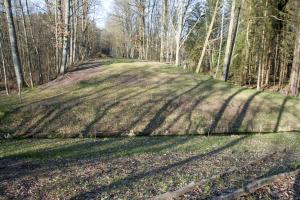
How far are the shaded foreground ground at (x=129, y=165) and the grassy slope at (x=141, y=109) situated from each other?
9.72 ft

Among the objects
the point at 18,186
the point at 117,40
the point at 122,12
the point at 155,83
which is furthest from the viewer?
the point at 117,40

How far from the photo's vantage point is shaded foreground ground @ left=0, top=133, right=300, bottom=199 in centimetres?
754

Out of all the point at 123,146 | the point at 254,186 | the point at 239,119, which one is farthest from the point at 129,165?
the point at 239,119

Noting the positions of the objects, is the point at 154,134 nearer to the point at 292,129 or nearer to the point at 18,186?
the point at 292,129

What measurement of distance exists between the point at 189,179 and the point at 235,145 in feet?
18.1

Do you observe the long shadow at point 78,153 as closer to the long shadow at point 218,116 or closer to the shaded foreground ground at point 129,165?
the shaded foreground ground at point 129,165

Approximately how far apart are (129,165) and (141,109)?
9.81 meters

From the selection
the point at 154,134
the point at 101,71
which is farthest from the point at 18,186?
the point at 101,71

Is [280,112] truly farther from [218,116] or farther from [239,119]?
[218,116]

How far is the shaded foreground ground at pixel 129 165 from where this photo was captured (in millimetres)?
7539

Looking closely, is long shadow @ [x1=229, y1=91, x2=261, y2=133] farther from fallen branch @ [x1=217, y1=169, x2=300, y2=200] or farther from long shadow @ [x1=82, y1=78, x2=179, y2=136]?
fallen branch @ [x1=217, y1=169, x2=300, y2=200]

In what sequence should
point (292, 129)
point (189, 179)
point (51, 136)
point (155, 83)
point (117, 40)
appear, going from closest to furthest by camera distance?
point (189, 179), point (51, 136), point (292, 129), point (155, 83), point (117, 40)

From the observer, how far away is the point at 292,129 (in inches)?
734

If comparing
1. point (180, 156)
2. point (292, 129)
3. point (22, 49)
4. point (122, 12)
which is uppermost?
point (122, 12)
